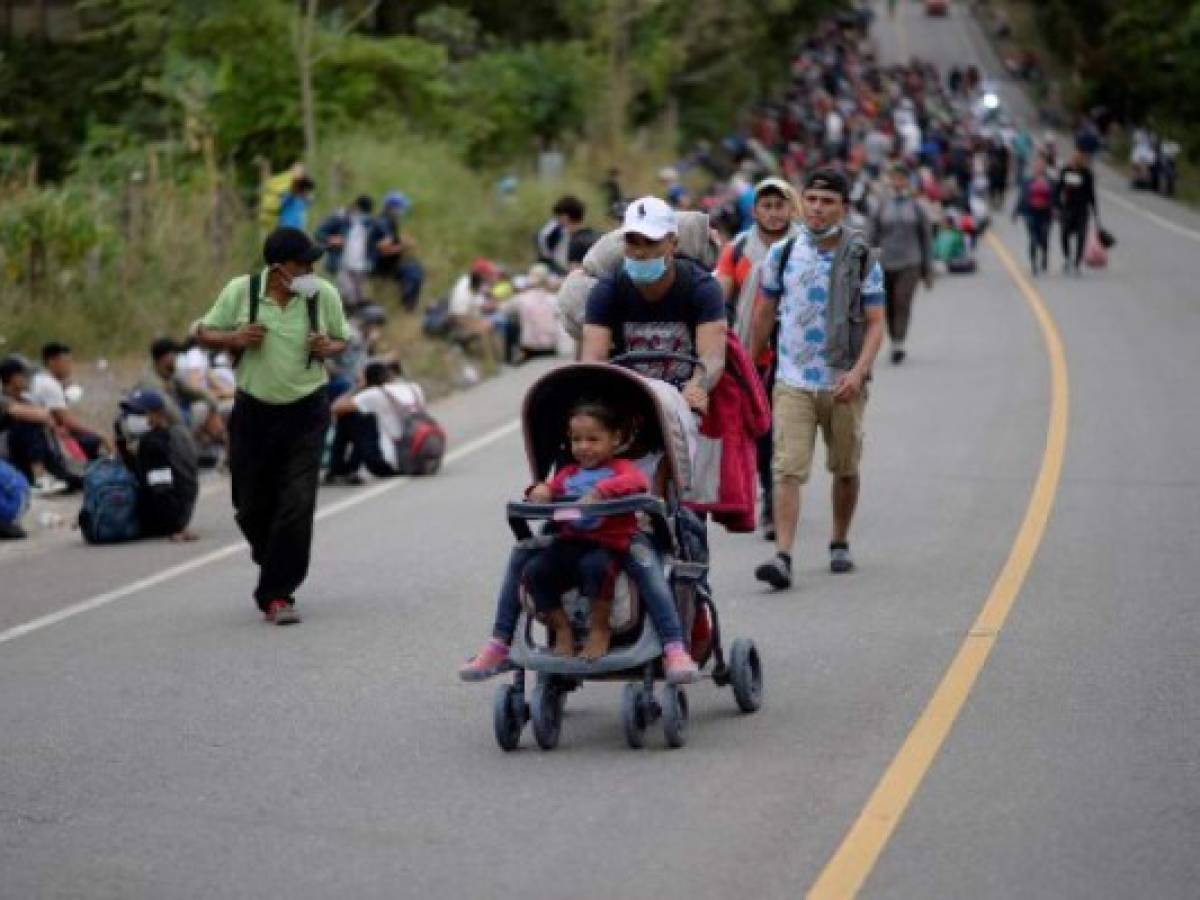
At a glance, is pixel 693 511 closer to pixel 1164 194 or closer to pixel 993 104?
pixel 1164 194

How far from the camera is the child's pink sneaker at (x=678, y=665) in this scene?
9.77 metres

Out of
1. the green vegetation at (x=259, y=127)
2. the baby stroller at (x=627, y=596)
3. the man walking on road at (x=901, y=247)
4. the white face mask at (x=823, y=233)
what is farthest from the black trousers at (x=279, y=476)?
the man walking on road at (x=901, y=247)

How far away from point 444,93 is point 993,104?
42.2 meters

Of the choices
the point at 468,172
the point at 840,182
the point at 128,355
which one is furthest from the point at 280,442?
the point at 468,172

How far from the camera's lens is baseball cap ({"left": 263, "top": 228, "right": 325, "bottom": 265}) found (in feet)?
44.0

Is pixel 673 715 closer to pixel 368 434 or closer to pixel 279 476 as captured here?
pixel 279 476

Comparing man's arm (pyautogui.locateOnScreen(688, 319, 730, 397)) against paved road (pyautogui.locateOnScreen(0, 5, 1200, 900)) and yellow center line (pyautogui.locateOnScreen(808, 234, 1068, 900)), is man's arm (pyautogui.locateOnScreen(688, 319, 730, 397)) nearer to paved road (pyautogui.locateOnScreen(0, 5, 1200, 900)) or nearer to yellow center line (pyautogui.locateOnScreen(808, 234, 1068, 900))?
paved road (pyautogui.locateOnScreen(0, 5, 1200, 900))

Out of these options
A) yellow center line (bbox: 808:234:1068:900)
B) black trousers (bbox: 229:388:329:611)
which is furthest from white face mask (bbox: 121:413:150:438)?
yellow center line (bbox: 808:234:1068:900)

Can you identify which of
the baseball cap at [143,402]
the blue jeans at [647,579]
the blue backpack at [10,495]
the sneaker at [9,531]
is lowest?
the sneaker at [9,531]

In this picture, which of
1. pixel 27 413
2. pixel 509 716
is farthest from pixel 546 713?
pixel 27 413

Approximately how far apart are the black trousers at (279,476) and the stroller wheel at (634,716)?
12.8 ft

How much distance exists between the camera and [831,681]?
445 inches

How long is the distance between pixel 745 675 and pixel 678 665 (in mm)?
721

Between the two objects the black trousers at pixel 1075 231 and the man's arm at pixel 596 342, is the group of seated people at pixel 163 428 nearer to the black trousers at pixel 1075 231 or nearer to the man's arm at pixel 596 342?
the man's arm at pixel 596 342
